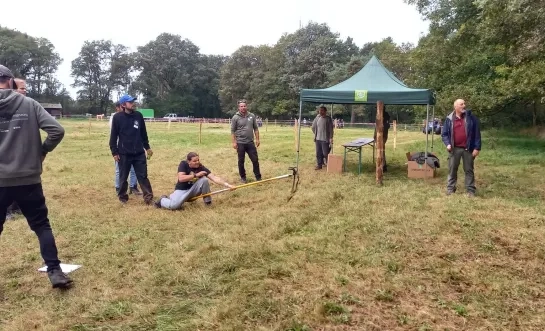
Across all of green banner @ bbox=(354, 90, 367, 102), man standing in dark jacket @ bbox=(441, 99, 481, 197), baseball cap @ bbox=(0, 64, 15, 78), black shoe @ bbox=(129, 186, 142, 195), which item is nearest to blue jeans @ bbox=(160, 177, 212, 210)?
black shoe @ bbox=(129, 186, 142, 195)

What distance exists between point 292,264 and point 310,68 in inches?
1901

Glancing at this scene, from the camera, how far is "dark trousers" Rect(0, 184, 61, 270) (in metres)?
3.54

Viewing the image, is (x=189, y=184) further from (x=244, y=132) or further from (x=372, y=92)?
(x=372, y=92)

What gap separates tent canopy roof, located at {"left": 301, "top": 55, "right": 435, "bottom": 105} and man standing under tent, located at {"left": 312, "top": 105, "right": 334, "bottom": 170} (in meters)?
0.59

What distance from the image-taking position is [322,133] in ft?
33.1

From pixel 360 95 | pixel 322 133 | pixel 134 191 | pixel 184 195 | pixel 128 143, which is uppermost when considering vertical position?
pixel 360 95

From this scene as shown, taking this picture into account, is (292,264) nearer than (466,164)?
Yes

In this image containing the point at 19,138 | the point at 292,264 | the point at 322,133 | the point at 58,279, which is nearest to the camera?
the point at 19,138

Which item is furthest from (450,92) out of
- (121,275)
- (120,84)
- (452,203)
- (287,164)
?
(120,84)

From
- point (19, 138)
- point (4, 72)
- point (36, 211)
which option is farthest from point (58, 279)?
point (4, 72)

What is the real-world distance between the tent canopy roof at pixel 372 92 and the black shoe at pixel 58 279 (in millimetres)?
6736

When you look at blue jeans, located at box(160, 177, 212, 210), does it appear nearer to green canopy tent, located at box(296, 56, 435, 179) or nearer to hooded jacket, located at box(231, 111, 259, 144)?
hooded jacket, located at box(231, 111, 259, 144)

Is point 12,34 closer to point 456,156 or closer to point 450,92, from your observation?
point 450,92

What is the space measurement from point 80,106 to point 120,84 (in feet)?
22.4
